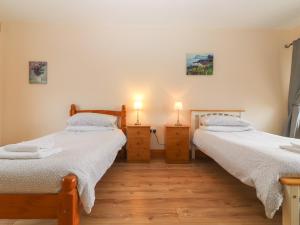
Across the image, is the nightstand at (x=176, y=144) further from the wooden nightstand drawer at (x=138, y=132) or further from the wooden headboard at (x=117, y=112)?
the wooden headboard at (x=117, y=112)

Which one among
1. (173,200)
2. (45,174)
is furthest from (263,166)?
(45,174)

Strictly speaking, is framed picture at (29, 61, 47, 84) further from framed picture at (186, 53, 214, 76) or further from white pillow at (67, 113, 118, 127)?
framed picture at (186, 53, 214, 76)

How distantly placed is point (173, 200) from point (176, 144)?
1526mm

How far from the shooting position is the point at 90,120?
134 inches

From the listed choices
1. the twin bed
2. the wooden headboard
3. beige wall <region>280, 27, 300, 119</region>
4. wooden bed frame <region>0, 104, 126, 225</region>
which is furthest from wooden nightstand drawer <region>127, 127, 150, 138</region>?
beige wall <region>280, 27, 300, 119</region>

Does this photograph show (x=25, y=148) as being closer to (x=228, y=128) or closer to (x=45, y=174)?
(x=45, y=174)

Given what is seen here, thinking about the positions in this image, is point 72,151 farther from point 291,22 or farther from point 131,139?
point 291,22

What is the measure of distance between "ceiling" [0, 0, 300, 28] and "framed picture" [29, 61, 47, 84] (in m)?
0.73

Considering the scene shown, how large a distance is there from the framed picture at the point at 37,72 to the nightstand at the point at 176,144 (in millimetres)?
2323

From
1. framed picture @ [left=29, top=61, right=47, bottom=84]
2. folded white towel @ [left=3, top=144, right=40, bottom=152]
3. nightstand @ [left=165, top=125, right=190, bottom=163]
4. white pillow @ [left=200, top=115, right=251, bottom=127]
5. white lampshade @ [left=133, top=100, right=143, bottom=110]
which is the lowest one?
nightstand @ [left=165, top=125, right=190, bottom=163]

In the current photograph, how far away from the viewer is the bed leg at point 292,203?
1.44m

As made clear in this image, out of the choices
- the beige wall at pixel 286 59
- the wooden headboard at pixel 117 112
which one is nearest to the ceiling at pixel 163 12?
the beige wall at pixel 286 59

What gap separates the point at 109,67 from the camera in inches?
153

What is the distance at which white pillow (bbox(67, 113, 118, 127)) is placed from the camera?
3.40 meters
